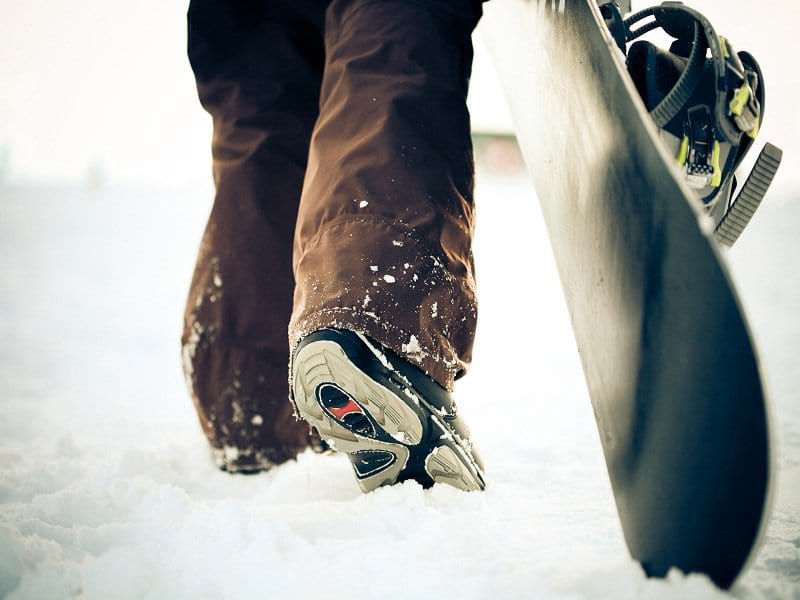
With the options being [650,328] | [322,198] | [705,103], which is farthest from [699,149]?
[322,198]

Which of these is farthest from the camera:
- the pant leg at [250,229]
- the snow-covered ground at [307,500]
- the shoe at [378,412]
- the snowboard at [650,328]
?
the pant leg at [250,229]

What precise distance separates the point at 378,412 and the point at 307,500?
0.86ft

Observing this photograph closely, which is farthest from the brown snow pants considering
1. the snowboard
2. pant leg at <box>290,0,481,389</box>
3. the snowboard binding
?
the snowboard binding

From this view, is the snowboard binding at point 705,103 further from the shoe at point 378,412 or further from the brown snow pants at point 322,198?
the shoe at point 378,412

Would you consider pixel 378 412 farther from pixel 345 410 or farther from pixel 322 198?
pixel 322 198

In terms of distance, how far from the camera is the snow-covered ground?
0.63 meters

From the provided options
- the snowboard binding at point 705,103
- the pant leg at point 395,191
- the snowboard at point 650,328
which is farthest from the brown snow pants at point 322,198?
the snowboard binding at point 705,103

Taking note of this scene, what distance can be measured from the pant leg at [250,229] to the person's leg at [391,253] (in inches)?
12.8

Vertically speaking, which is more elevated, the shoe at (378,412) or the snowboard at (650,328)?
the snowboard at (650,328)

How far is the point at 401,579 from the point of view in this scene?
0.62 m

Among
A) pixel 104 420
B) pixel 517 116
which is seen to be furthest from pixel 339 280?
pixel 104 420

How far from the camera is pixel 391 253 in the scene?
0.83 m

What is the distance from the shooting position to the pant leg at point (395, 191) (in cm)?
82

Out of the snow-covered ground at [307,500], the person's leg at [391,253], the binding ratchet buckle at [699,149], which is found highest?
the binding ratchet buckle at [699,149]
